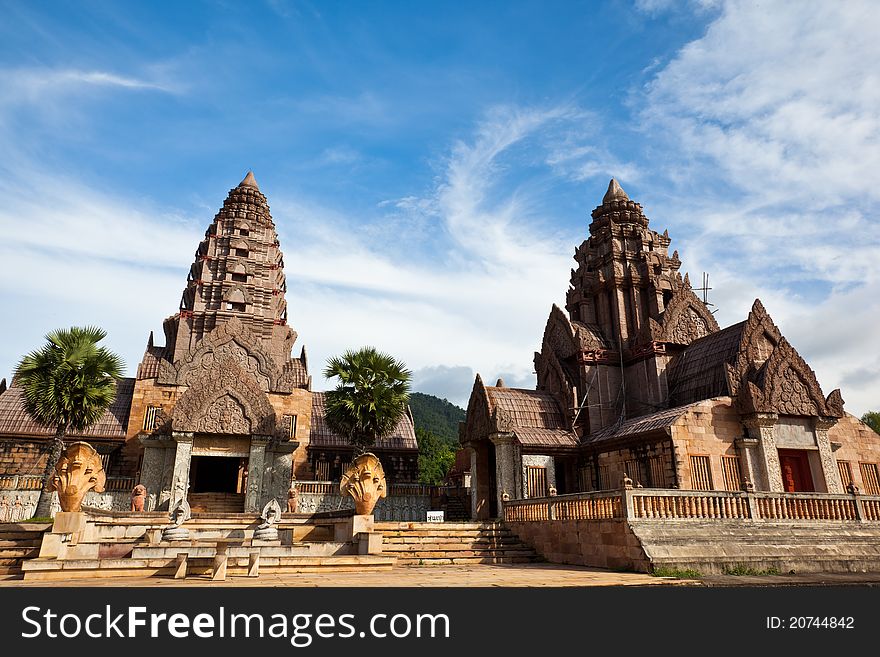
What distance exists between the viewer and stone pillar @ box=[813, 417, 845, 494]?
21953mm

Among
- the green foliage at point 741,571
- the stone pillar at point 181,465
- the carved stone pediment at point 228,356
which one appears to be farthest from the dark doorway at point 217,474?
the green foliage at point 741,571

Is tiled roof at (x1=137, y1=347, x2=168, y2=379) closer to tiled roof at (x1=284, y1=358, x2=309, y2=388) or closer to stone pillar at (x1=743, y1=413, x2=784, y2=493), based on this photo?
tiled roof at (x1=284, y1=358, x2=309, y2=388)

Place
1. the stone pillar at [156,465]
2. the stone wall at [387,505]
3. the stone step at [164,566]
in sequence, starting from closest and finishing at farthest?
the stone step at [164,566], the stone pillar at [156,465], the stone wall at [387,505]

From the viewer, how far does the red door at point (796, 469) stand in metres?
22.3

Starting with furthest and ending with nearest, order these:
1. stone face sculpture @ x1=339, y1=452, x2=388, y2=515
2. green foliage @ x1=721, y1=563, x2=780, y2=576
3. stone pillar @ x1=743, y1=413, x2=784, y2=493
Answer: stone pillar @ x1=743, y1=413, x2=784, y2=493 < stone face sculpture @ x1=339, y1=452, x2=388, y2=515 < green foliage @ x1=721, y1=563, x2=780, y2=576

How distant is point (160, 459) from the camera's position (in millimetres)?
27578

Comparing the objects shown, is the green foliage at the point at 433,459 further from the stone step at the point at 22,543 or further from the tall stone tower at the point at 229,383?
the stone step at the point at 22,543

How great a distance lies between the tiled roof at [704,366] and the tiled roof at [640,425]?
1462mm

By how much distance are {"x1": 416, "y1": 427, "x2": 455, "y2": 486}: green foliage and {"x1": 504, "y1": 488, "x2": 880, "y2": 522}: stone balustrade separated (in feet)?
156

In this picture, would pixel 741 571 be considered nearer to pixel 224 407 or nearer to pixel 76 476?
pixel 76 476

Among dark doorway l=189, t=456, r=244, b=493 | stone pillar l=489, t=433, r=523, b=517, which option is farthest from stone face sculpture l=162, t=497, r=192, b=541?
dark doorway l=189, t=456, r=244, b=493

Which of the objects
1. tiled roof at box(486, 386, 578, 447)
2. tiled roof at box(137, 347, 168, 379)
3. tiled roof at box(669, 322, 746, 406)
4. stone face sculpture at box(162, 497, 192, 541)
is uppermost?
tiled roof at box(137, 347, 168, 379)

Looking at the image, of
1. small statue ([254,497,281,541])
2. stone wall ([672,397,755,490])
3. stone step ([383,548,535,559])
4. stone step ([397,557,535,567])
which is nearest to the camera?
small statue ([254,497,281,541])
